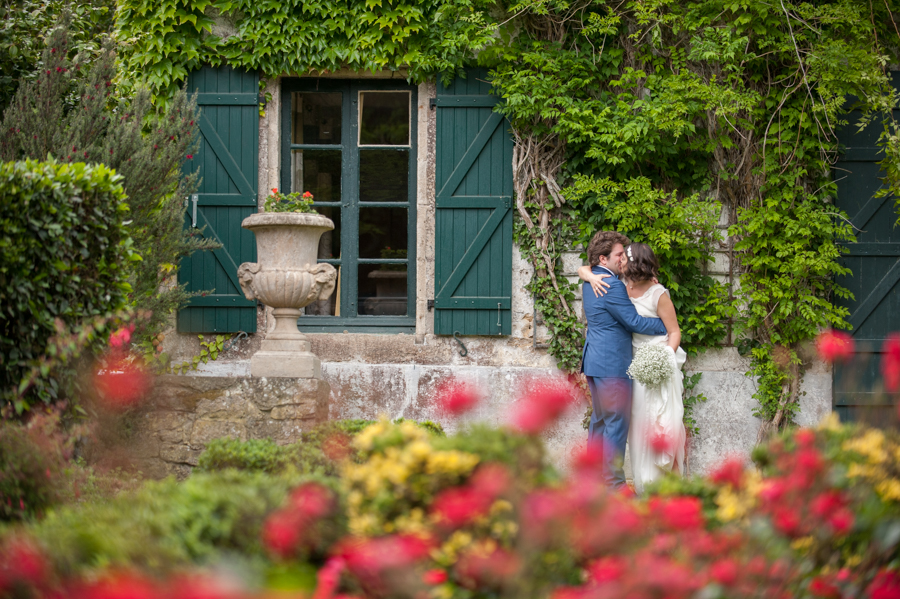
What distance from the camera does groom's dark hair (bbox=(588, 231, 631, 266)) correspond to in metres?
4.49

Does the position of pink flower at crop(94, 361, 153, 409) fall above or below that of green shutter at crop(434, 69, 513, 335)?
below

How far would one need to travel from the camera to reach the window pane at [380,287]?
598 centimetres

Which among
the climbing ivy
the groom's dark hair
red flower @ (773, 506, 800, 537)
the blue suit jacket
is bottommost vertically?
red flower @ (773, 506, 800, 537)

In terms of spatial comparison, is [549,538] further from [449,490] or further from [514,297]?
[514,297]

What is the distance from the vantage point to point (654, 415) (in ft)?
14.5

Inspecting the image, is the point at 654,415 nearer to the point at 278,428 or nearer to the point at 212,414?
the point at 278,428

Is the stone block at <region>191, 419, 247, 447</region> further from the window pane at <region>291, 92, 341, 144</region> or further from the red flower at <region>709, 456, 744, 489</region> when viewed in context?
the red flower at <region>709, 456, 744, 489</region>

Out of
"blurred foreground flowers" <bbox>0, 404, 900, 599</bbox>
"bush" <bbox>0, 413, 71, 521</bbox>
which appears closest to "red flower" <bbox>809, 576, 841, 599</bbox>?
"blurred foreground flowers" <bbox>0, 404, 900, 599</bbox>

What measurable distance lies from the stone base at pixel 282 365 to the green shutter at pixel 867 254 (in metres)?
4.00

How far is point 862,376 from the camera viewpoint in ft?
18.4

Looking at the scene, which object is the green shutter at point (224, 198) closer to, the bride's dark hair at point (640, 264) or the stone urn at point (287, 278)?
the stone urn at point (287, 278)

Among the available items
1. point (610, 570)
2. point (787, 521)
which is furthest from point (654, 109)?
point (610, 570)

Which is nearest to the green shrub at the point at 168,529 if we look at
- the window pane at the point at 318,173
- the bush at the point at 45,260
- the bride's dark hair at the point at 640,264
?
the bush at the point at 45,260

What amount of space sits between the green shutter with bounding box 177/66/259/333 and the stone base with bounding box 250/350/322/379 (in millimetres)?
1258
